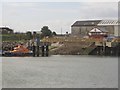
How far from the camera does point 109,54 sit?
229 feet

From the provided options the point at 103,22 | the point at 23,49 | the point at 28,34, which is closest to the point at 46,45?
the point at 23,49

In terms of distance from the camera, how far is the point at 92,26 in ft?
344

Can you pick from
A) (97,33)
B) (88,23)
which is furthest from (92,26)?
(97,33)

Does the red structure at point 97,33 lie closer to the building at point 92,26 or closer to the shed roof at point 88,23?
the building at point 92,26

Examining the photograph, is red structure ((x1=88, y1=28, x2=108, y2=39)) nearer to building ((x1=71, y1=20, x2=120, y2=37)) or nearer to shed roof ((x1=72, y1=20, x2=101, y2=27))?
building ((x1=71, y1=20, x2=120, y2=37))

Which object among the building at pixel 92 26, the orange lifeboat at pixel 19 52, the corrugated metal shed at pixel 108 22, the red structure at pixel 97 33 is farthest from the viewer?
the corrugated metal shed at pixel 108 22

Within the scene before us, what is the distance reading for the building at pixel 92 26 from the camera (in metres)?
93.6

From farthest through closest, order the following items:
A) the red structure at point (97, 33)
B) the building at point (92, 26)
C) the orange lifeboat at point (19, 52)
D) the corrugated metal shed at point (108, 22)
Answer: the corrugated metal shed at point (108, 22) < the building at point (92, 26) < the red structure at point (97, 33) < the orange lifeboat at point (19, 52)

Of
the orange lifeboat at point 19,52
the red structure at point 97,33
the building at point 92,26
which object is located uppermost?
the building at point 92,26

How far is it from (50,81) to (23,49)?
35.2m

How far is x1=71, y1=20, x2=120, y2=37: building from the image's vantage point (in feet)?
307

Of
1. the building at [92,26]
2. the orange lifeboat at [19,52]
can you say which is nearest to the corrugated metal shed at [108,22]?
the building at [92,26]

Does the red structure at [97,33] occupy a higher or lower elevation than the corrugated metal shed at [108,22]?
lower

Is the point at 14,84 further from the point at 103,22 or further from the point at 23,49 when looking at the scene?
the point at 103,22
